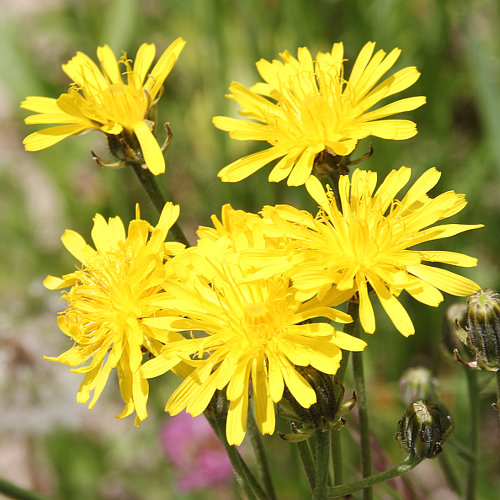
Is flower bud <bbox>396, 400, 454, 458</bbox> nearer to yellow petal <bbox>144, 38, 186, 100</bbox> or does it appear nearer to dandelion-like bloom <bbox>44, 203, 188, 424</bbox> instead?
dandelion-like bloom <bbox>44, 203, 188, 424</bbox>

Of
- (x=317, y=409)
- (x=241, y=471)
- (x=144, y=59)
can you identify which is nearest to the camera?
(x=317, y=409)

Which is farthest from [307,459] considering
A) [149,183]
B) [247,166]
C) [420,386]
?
[149,183]

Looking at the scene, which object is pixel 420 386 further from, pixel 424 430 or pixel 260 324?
pixel 260 324

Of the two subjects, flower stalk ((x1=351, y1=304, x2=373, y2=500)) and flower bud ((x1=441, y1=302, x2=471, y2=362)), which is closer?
flower stalk ((x1=351, y1=304, x2=373, y2=500))

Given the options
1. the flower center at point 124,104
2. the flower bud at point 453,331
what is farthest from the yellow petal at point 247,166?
the flower bud at point 453,331

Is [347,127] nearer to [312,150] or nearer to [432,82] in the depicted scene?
[312,150]

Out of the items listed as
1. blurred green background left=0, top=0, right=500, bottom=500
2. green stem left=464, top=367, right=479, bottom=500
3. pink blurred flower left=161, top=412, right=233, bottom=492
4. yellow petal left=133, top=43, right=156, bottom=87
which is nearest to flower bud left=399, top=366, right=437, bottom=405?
green stem left=464, top=367, right=479, bottom=500

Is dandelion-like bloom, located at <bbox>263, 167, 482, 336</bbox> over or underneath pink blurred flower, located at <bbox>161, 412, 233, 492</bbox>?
over
